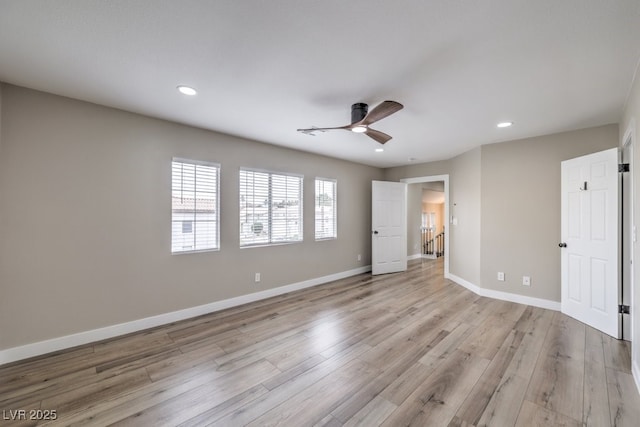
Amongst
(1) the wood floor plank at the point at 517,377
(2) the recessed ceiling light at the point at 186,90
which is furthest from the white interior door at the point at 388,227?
(2) the recessed ceiling light at the point at 186,90

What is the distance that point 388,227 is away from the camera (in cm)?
604

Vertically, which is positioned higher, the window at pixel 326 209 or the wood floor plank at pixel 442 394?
the window at pixel 326 209

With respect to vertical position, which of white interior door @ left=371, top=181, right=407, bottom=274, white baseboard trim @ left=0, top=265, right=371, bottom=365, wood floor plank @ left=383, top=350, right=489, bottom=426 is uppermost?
white interior door @ left=371, top=181, right=407, bottom=274

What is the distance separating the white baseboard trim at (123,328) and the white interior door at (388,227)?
2.20 metres

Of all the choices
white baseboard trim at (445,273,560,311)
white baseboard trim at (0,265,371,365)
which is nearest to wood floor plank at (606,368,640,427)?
white baseboard trim at (445,273,560,311)

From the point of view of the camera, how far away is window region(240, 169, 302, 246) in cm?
402

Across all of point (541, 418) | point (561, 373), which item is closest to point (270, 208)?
point (541, 418)

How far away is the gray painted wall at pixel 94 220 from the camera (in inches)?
95.3

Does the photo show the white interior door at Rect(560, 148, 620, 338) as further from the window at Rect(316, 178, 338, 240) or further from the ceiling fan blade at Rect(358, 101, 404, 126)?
the window at Rect(316, 178, 338, 240)

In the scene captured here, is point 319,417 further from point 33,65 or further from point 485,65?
point 33,65

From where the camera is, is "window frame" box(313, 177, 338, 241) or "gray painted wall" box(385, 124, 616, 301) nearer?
"gray painted wall" box(385, 124, 616, 301)

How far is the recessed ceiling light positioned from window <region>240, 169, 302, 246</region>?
1.53m

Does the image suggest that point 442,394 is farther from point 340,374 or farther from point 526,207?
point 526,207

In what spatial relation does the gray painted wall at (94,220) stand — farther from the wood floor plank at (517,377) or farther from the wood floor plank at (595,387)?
the wood floor plank at (595,387)
